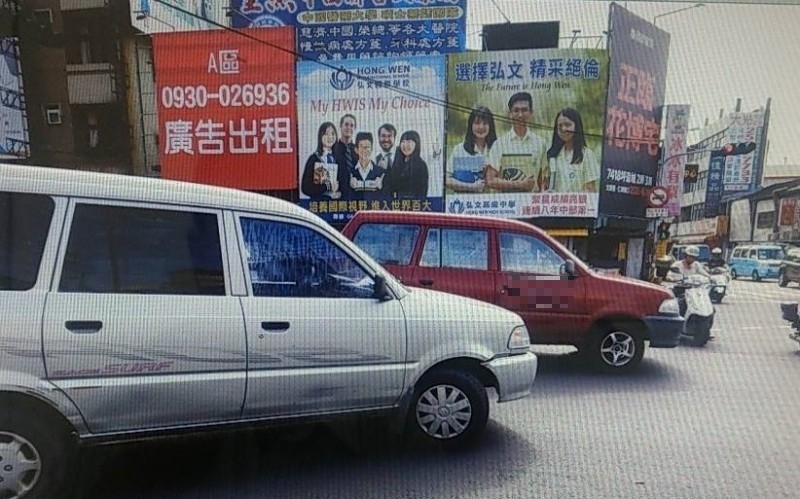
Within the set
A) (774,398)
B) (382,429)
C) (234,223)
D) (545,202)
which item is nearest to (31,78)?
(234,223)

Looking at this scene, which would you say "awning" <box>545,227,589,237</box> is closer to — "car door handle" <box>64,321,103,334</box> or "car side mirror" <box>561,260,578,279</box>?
"car side mirror" <box>561,260,578,279</box>

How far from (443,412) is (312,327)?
94 cm

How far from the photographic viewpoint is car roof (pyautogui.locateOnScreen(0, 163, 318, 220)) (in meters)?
1.76

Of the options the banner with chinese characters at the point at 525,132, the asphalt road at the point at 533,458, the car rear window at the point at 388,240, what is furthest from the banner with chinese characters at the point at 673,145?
the car rear window at the point at 388,240

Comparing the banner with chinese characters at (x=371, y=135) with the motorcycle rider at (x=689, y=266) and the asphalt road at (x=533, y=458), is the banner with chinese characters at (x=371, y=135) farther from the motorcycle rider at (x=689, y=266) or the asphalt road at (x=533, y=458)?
the asphalt road at (x=533, y=458)

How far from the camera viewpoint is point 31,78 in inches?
309

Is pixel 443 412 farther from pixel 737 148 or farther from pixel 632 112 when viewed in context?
pixel 737 148

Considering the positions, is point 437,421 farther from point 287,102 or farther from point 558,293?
point 287,102

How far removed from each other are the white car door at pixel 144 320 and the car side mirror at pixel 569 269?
2926 millimetres

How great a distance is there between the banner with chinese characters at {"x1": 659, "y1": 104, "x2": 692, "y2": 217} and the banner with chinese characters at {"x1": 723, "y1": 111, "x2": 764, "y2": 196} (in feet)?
3.43

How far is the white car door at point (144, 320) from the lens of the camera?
176 cm

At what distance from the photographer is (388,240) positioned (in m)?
3.81

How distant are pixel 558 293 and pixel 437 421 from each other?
2.03m

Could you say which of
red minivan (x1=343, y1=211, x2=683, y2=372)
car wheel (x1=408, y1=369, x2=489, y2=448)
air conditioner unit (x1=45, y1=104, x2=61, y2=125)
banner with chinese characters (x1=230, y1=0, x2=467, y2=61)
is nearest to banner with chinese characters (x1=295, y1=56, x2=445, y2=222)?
banner with chinese characters (x1=230, y1=0, x2=467, y2=61)
